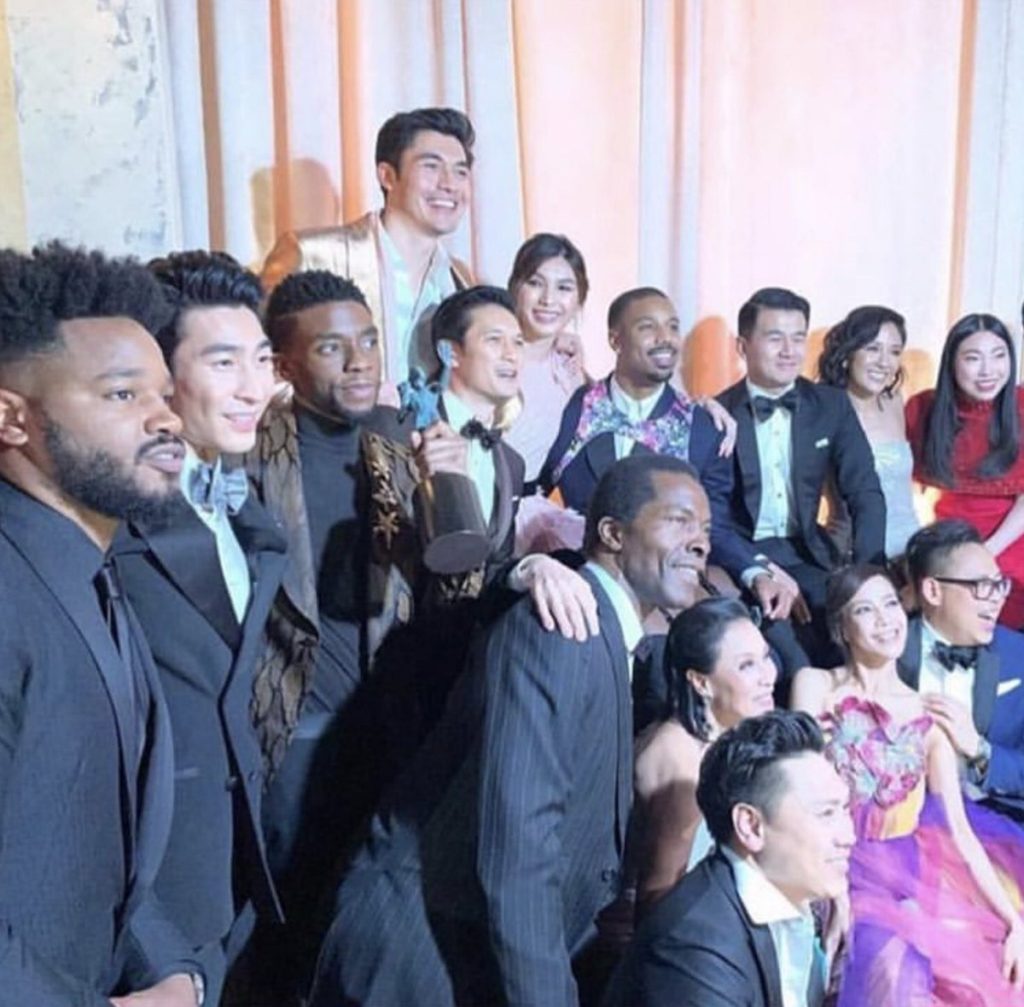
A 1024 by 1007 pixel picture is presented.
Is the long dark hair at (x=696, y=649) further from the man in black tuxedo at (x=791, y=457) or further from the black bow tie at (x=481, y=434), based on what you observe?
the man in black tuxedo at (x=791, y=457)

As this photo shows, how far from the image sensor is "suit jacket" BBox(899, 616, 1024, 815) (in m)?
2.60

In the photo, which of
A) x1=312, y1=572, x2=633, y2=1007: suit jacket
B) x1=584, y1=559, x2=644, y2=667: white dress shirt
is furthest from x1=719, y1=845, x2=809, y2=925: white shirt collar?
x1=584, y1=559, x2=644, y2=667: white dress shirt

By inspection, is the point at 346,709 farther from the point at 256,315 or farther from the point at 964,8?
the point at 964,8

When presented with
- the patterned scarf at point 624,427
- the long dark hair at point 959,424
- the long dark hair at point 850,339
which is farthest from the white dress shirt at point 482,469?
the long dark hair at point 959,424

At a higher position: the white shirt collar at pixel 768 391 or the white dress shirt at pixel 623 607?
the white shirt collar at pixel 768 391

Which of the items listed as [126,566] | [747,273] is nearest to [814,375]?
[747,273]

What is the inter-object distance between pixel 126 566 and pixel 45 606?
0.52 m

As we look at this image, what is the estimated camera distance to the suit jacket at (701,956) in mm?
1537

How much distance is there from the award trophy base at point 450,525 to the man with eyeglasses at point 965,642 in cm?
118

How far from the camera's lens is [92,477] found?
1.19 metres

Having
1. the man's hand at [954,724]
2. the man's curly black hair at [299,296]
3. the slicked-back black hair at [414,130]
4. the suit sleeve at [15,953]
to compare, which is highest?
the slicked-back black hair at [414,130]

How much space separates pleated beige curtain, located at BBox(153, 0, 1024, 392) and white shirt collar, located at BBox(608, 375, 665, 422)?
2.61ft

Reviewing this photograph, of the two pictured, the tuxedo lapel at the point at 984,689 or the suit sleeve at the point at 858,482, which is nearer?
the tuxedo lapel at the point at 984,689

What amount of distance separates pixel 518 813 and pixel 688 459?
1.26m
